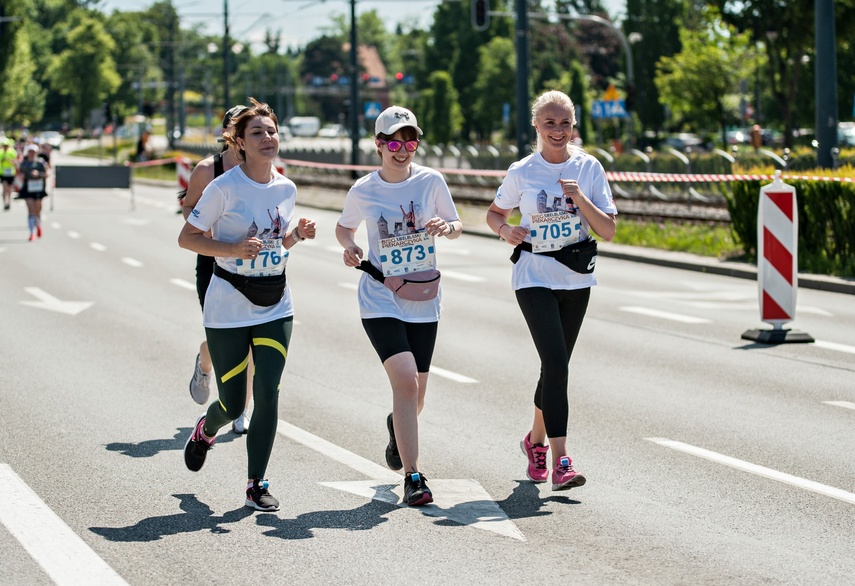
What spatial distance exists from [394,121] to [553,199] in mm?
860

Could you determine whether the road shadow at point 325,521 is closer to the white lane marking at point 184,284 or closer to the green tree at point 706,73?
the white lane marking at point 184,284

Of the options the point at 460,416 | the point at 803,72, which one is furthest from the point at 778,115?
the point at 460,416

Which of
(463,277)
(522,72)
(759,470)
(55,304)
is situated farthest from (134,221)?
(759,470)

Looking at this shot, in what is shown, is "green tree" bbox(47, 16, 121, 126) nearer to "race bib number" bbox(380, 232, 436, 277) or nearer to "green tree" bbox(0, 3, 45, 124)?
"green tree" bbox(0, 3, 45, 124)

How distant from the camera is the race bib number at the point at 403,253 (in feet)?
22.0

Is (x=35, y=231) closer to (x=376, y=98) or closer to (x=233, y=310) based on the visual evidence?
(x=233, y=310)

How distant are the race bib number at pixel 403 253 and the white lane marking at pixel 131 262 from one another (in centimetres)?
1423

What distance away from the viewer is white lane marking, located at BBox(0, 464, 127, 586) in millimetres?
5500

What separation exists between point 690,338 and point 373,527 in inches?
279

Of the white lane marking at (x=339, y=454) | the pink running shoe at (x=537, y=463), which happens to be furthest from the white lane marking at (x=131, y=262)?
the pink running shoe at (x=537, y=463)

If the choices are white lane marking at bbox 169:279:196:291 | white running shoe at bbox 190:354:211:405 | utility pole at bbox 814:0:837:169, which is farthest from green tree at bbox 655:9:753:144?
white running shoe at bbox 190:354:211:405

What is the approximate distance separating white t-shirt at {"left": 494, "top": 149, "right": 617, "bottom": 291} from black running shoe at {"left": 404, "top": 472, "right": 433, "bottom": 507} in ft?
3.41

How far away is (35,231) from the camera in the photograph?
27578 millimetres

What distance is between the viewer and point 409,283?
22.1 feet
